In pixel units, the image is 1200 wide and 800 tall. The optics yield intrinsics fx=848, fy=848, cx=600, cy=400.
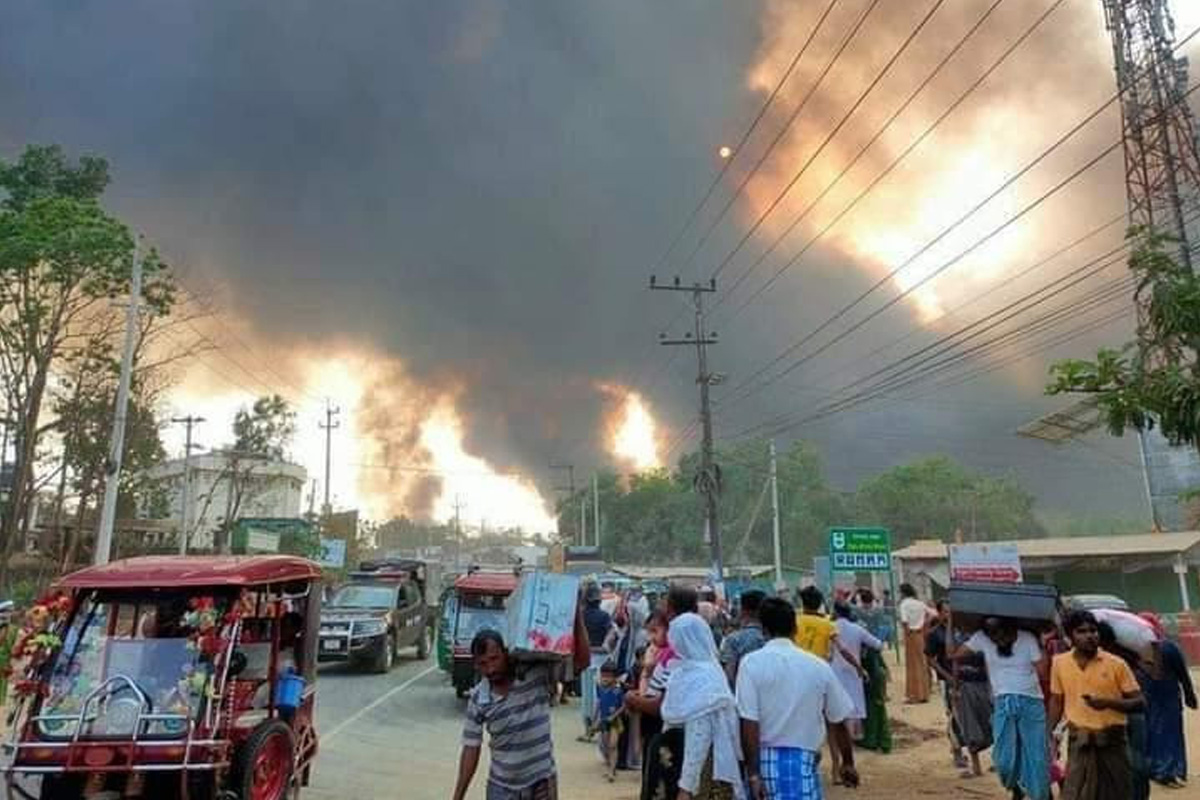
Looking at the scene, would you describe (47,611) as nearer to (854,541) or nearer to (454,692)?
(454,692)

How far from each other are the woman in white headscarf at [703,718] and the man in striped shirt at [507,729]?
809mm

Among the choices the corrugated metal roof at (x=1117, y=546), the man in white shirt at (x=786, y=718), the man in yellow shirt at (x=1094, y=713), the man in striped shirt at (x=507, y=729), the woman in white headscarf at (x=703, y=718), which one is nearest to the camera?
the man in white shirt at (x=786, y=718)

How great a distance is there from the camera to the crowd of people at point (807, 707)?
14.3ft

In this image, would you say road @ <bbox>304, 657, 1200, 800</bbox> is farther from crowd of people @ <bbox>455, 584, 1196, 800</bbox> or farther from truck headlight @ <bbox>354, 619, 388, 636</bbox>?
truck headlight @ <bbox>354, 619, 388, 636</bbox>

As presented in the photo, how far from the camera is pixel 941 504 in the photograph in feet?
235

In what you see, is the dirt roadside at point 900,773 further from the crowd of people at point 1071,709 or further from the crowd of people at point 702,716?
the crowd of people at point 702,716

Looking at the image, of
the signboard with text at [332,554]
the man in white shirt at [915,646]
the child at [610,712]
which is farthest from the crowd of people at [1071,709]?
the signboard with text at [332,554]

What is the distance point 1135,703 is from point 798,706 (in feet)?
10.3

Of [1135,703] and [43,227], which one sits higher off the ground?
[43,227]

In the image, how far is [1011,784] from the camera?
6.84 meters

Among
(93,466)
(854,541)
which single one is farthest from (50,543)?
(854,541)

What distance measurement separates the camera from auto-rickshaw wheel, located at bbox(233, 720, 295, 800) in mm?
6691

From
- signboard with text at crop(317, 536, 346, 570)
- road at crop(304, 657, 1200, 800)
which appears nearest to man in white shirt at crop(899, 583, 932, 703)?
road at crop(304, 657, 1200, 800)

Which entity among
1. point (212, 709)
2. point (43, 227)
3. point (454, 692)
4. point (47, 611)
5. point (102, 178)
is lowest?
point (454, 692)
